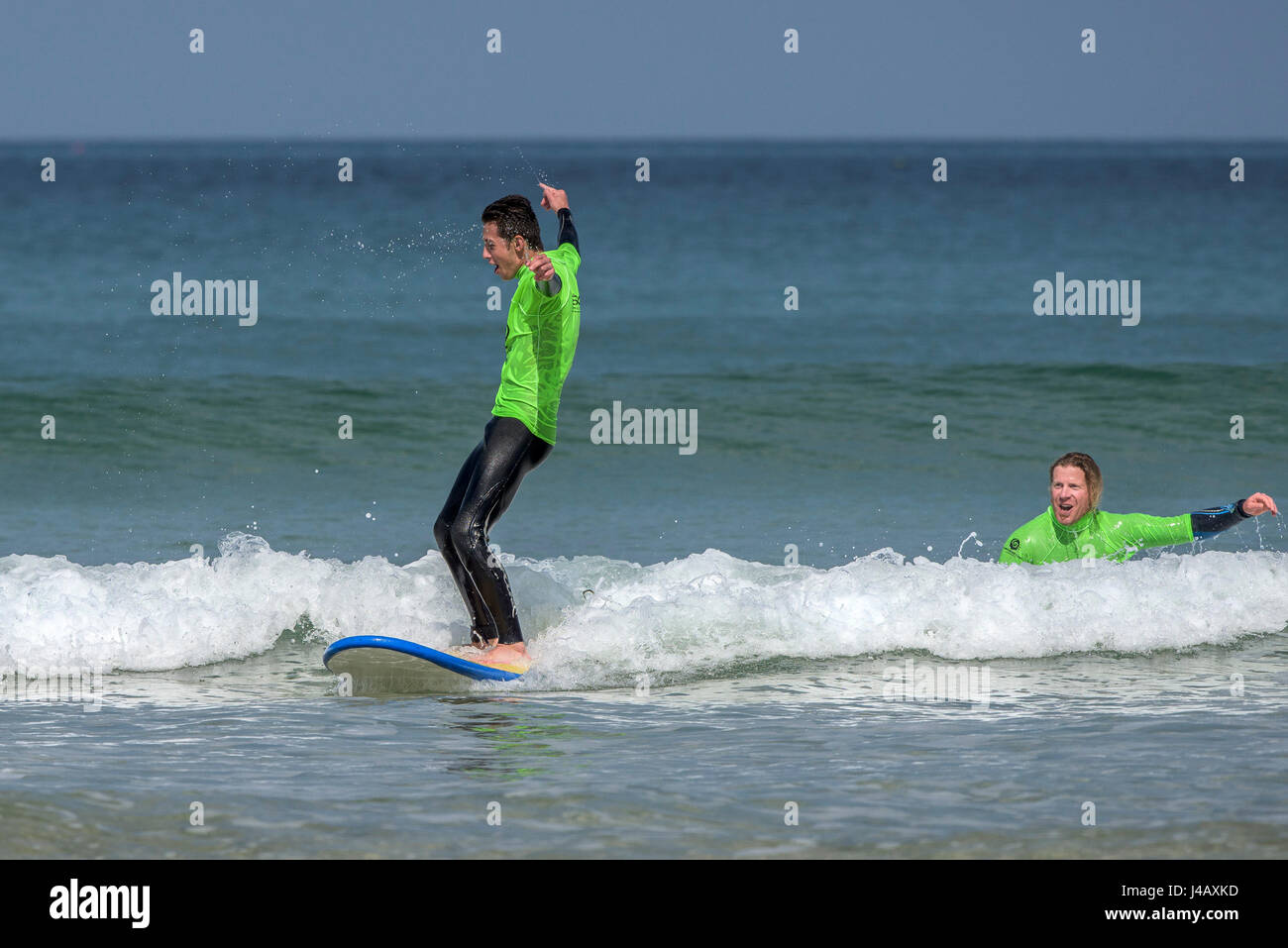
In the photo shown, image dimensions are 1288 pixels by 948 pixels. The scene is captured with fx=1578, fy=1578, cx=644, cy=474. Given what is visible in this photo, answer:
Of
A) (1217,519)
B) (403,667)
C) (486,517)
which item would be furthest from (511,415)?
(1217,519)

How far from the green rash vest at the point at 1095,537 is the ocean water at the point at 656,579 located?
7.1 inches

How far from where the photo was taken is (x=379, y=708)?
7098mm

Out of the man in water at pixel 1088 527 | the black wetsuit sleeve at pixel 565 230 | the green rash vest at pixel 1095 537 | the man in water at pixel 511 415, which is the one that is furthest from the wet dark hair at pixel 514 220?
the green rash vest at pixel 1095 537

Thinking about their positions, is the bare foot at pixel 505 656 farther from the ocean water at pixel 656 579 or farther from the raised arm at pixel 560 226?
the raised arm at pixel 560 226

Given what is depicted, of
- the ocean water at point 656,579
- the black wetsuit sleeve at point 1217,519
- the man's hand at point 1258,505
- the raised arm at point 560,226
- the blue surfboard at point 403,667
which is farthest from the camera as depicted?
the black wetsuit sleeve at point 1217,519

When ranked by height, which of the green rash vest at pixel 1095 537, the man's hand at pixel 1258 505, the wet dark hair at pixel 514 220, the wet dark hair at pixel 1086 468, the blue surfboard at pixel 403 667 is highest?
the wet dark hair at pixel 514 220

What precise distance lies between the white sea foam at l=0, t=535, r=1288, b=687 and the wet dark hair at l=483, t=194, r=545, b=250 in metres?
2.07

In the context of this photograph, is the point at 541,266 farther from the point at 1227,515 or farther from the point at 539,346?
the point at 1227,515

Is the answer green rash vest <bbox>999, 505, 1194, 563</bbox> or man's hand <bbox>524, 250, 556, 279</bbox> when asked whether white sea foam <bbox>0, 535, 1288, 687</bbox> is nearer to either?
green rash vest <bbox>999, 505, 1194, 563</bbox>

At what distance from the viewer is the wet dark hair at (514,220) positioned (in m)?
7.16

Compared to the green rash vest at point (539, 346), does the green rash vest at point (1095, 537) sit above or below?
below

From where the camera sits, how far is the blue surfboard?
728 centimetres

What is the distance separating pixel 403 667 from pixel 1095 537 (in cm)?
391

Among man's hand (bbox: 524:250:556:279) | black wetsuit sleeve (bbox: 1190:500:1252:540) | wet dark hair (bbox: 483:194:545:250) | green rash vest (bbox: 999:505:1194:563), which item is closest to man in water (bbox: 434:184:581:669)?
wet dark hair (bbox: 483:194:545:250)
